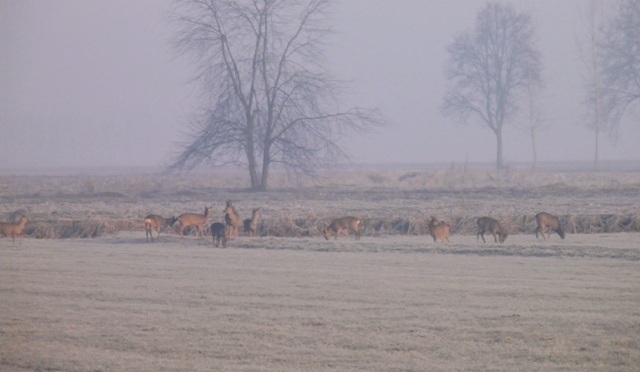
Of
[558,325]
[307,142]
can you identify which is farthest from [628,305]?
[307,142]

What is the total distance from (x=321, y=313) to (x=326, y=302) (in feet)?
2.45

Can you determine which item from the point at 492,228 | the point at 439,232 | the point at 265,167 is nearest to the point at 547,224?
the point at 492,228

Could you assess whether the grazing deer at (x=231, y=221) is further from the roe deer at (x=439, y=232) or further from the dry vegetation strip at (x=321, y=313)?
the roe deer at (x=439, y=232)

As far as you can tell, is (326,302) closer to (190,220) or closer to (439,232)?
(439,232)

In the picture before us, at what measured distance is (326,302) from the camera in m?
12.4

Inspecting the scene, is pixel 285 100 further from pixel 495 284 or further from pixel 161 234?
pixel 495 284

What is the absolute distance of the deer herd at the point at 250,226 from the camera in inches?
789

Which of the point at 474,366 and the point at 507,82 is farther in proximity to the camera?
the point at 507,82

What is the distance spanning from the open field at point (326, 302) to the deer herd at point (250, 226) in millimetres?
399

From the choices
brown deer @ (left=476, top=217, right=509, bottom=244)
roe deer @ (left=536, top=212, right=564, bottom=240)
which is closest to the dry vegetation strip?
brown deer @ (left=476, top=217, right=509, bottom=244)

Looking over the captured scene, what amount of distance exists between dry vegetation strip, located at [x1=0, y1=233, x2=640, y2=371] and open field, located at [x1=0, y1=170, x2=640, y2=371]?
0.11ft

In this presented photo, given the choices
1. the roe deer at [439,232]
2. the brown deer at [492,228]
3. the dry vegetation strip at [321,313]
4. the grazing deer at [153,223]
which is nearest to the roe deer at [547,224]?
the brown deer at [492,228]

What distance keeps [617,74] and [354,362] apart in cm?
5202

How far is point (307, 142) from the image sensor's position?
4088 cm
